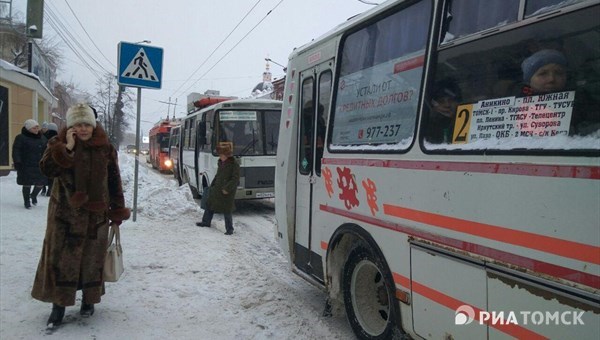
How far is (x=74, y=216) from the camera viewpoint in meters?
3.57

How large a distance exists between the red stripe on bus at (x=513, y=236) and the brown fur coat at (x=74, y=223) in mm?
2577

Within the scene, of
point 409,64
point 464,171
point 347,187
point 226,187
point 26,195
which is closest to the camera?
point 464,171

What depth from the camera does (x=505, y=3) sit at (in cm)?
234

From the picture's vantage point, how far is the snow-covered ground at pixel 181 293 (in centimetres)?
382

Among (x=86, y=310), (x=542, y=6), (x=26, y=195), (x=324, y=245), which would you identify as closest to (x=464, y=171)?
(x=542, y=6)

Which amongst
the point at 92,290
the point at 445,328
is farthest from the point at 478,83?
the point at 92,290

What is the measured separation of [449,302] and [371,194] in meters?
1.04

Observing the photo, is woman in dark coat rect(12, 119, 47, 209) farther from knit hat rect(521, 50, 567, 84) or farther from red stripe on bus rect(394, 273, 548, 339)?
knit hat rect(521, 50, 567, 84)

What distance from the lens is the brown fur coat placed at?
11.5 feet

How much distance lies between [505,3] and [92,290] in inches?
149

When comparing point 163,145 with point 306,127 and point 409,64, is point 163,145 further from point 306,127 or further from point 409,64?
point 409,64

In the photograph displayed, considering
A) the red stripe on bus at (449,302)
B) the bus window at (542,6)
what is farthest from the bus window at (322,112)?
the bus window at (542,6)

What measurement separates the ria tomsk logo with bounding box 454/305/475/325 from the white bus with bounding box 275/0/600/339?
1 centimetres

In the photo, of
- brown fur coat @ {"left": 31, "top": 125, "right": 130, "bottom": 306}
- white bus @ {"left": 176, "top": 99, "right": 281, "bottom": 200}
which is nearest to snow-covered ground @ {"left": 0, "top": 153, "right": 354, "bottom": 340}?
brown fur coat @ {"left": 31, "top": 125, "right": 130, "bottom": 306}
